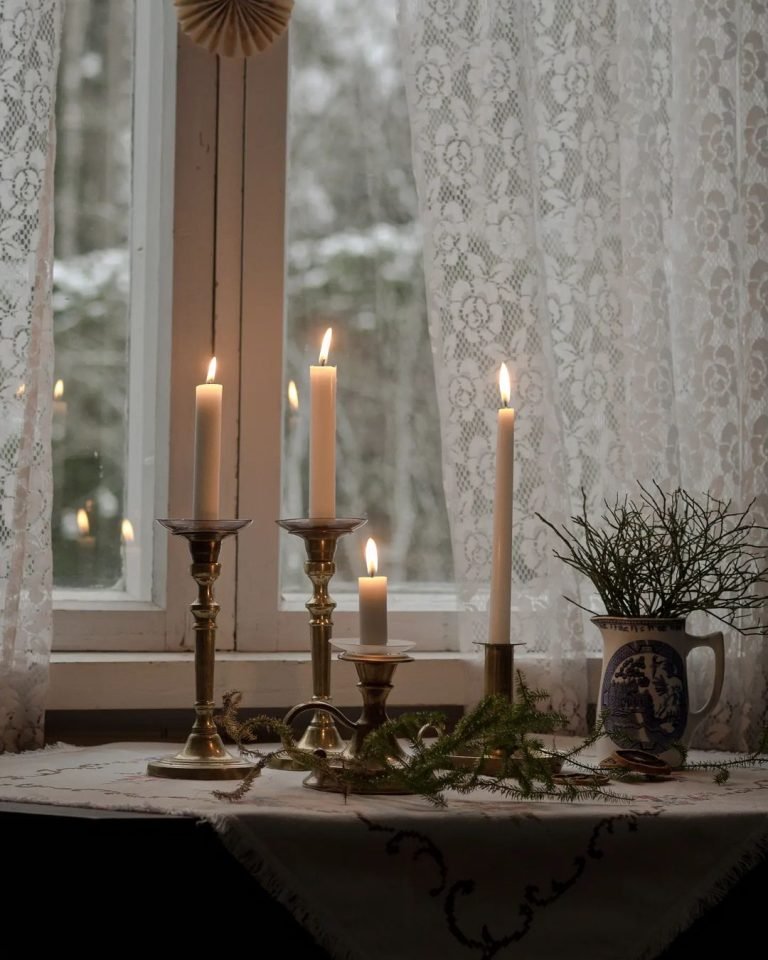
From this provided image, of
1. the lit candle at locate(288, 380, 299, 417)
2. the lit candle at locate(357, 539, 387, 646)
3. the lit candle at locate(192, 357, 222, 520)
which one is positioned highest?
the lit candle at locate(288, 380, 299, 417)

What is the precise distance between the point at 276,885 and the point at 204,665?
12.0 inches

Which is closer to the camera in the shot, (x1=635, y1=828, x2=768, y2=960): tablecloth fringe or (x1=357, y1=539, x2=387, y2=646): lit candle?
(x1=635, y1=828, x2=768, y2=960): tablecloth fringe

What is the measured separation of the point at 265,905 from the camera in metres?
0.94

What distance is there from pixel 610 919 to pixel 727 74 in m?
1.03

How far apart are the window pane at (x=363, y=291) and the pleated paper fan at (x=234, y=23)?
0.43 ft

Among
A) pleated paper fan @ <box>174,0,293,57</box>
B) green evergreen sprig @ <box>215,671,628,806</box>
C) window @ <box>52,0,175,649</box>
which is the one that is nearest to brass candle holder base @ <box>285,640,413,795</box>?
green evergreen sprig @ <box>215,671,628,806</box>

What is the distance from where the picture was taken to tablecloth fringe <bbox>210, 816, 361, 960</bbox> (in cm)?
88

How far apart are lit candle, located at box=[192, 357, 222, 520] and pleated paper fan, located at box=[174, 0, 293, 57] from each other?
565 millimetres

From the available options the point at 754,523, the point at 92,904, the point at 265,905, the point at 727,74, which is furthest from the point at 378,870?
the point at 727,74

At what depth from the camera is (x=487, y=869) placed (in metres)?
0.92

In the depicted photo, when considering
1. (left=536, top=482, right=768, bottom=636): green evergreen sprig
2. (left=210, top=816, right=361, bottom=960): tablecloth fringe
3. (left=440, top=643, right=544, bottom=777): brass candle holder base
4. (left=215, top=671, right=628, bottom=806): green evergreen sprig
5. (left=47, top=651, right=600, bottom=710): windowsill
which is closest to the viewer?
(left=210, top=816, right=361, bottom=960): tablecloth fringe

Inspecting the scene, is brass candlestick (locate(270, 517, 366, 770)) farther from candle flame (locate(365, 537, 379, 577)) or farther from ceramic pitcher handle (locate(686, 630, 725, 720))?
ceramic pitcher handle (locate(686, 630, 725, 720))

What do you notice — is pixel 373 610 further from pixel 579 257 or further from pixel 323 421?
pixel 579 257

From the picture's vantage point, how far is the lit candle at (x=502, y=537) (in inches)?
44.6
